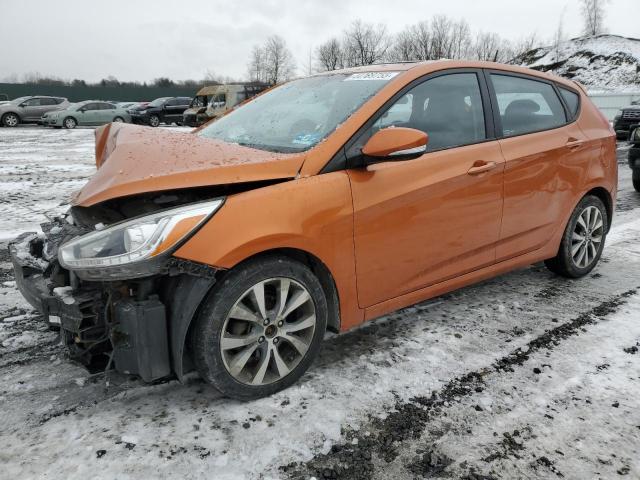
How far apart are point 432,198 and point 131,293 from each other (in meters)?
1.72

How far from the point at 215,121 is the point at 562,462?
3045 mm

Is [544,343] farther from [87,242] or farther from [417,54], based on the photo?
[417,54]

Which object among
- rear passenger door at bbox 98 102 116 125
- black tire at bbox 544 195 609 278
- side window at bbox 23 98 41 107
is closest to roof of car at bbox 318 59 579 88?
black tire at bbox 544 195 609 278

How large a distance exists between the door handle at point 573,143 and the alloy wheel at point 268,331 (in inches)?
99.0

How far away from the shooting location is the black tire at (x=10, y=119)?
2511 centimetres

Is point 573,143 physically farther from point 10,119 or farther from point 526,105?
point 10,119

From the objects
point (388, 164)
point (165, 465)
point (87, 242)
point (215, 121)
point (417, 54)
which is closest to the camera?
point (165, 465)

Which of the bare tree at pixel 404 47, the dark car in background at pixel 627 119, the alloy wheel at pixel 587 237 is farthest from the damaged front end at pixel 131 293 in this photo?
the bare tree at pixel 404 47

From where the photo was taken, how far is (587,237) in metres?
4.27

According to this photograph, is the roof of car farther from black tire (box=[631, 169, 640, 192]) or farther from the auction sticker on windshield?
black tire (box=[631, 169, 640, 192])

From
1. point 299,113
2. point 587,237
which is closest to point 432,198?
point 299,113

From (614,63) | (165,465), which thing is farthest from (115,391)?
(614,63)

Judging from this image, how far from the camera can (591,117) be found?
4.29 metres

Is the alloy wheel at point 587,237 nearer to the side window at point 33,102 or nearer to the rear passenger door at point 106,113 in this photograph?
the rear passenger door at point 106,113
